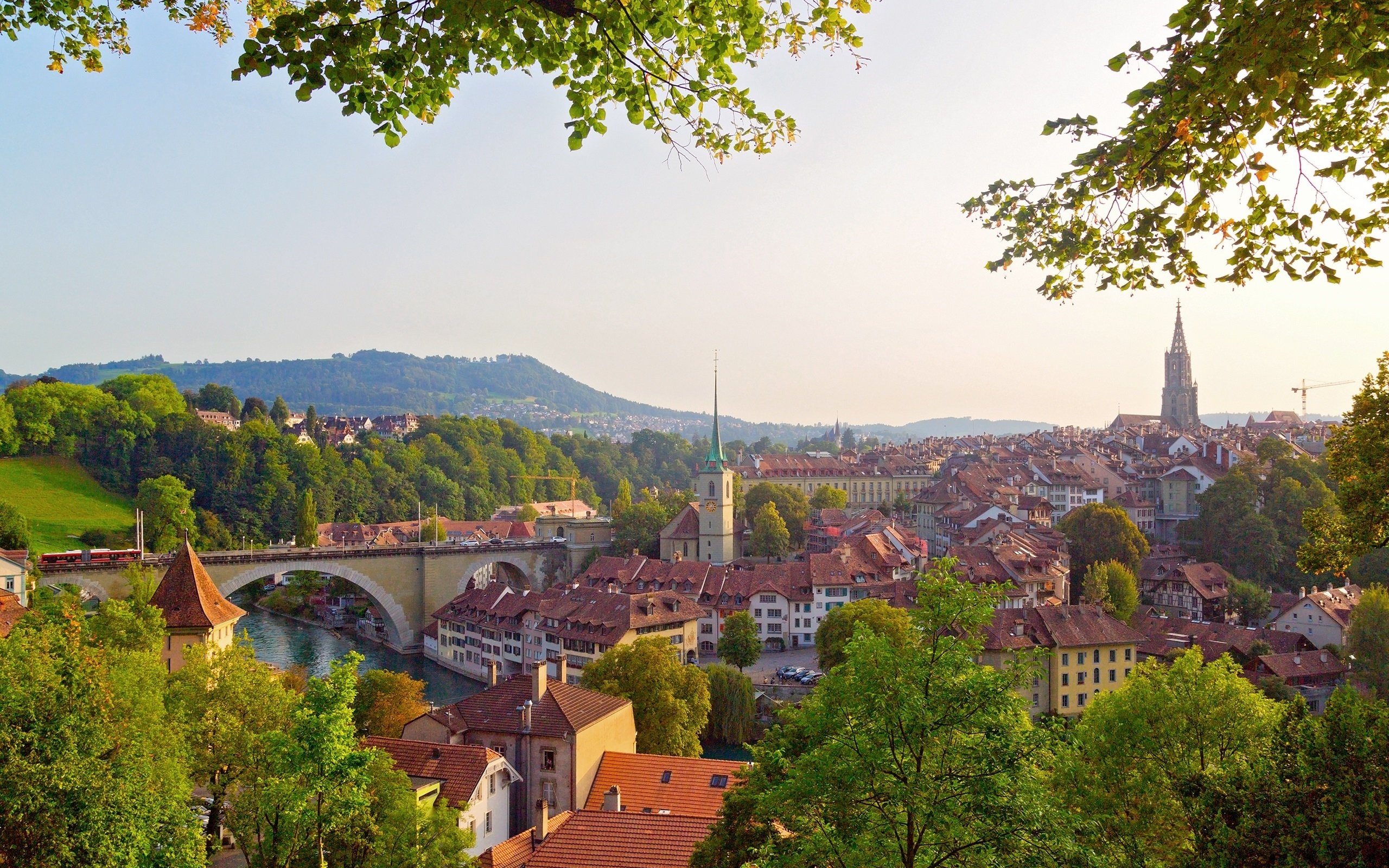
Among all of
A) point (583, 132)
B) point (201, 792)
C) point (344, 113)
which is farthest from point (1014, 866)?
point (201, 792)

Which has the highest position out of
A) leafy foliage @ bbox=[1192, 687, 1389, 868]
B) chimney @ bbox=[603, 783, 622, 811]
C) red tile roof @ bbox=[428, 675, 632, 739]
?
leafy foliage @ bbox=[1192, 687, 1389, 868]

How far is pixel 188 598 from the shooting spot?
27188 millimetres

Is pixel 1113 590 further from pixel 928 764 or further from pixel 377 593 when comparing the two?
pixel 928 764

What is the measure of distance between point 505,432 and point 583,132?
368 ft

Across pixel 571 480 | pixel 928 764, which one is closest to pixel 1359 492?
pixel 928 764

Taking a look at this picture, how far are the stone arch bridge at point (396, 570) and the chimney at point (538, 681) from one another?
25.5m

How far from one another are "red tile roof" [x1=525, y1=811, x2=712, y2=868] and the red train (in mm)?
31560

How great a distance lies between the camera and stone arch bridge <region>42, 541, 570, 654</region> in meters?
42.3

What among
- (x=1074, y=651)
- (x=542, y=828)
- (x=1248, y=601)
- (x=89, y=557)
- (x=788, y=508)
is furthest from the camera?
(x=788, y=508)

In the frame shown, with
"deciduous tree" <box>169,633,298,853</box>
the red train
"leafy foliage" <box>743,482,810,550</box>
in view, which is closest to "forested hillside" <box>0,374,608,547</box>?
the red train

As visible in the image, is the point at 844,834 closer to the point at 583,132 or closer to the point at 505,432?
the point at 583,132

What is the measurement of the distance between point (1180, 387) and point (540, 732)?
10721cm

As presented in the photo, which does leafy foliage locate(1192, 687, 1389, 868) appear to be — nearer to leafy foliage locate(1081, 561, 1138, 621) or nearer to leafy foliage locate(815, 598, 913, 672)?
leafy foliage locate(815, 598, 913, 672)

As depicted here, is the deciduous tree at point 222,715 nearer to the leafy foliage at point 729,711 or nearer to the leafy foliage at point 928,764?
the leafy foliage at point 928,764
